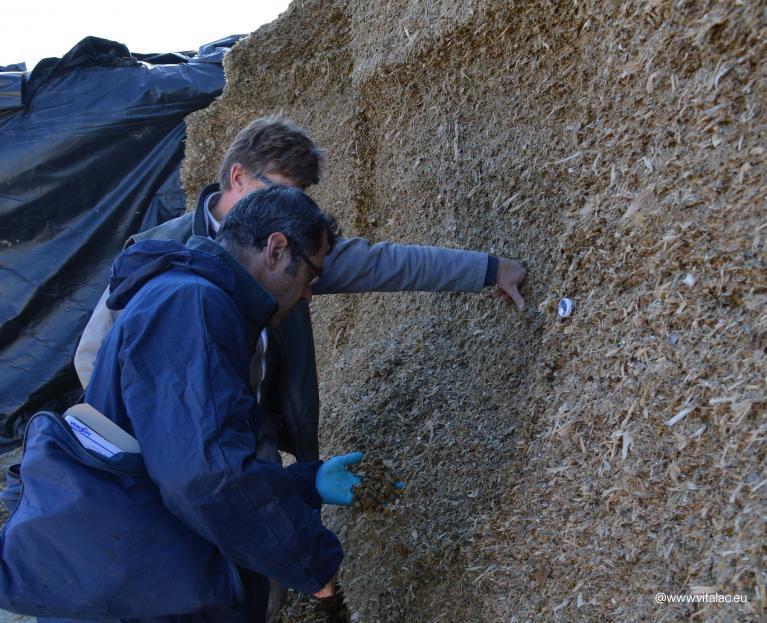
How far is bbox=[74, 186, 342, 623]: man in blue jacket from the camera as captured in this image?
4.98ft

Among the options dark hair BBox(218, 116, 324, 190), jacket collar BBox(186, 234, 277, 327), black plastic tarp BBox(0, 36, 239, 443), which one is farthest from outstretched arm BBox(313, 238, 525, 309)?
black plastic tarp BBox(0, 36, 239, 443)

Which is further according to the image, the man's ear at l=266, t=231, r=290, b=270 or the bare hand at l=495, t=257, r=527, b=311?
the bare hand at l=495, t=257, r=527, b=311

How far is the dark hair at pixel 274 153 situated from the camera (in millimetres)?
2664

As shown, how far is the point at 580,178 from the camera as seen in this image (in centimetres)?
233

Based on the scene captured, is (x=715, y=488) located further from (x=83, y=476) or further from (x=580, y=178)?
(x=83, y=476)

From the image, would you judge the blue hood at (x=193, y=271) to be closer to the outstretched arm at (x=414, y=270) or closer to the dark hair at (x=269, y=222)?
the dark hair at (x=269, y=222)

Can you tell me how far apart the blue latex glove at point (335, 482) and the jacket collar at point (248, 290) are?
61 centimetres

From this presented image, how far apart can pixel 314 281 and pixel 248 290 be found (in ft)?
2.31

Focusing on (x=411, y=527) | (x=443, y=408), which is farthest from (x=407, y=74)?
(x=411, y=527)

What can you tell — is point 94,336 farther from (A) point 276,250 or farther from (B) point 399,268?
(B) point 399,268

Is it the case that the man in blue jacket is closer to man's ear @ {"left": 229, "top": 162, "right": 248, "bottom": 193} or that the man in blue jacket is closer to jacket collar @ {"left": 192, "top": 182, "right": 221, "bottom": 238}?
jacket collar @ {"left": 192, "top": 182, "right": 221, "bottom": 238}

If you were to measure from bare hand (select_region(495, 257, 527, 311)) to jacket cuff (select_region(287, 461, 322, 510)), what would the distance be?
0.90m

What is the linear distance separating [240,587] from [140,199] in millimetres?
4994

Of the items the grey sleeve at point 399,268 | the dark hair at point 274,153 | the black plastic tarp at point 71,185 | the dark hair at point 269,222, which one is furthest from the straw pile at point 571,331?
the black plastic tarp at point 71,185
